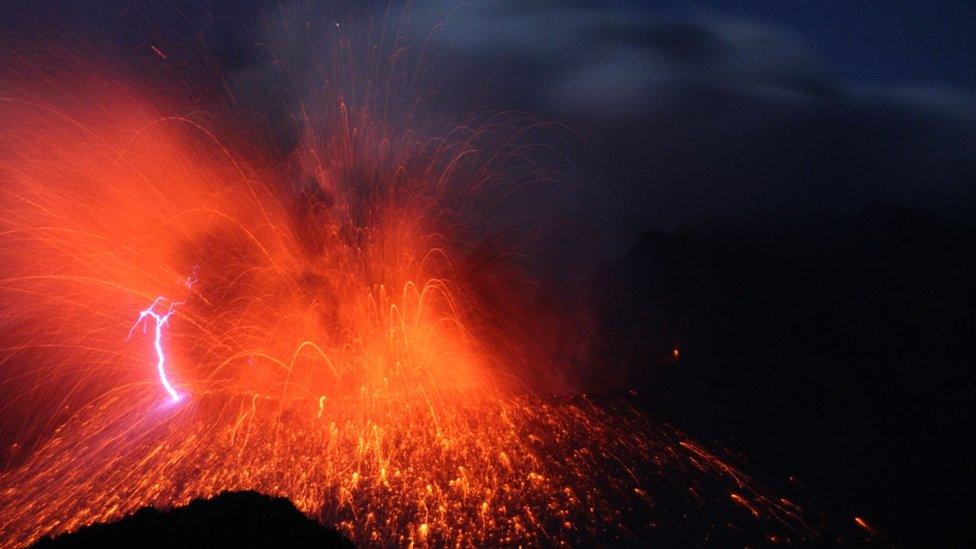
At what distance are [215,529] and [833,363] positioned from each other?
134ft

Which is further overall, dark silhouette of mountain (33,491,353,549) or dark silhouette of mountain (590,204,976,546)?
dark silhouette of mountain (590,204,976,546)

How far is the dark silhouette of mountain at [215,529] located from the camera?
4.66 m

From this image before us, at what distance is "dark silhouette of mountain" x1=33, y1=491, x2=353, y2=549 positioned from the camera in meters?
4.66

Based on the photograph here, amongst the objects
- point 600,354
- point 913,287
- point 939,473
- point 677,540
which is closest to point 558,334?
point 600,354

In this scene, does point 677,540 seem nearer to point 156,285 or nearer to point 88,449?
point 88,449

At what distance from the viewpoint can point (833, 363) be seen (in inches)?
1335

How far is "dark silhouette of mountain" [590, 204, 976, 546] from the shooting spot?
65.5 feet

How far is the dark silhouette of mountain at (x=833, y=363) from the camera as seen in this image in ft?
65.5

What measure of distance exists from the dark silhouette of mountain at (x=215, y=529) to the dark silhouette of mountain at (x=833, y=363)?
16514 millimetres

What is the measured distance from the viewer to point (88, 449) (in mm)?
14406

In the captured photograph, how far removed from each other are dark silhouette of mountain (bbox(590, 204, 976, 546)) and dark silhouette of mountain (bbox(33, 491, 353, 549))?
54.2ft

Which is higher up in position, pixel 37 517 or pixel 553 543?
pixel 553 543

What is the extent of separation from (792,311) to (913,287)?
449 inches

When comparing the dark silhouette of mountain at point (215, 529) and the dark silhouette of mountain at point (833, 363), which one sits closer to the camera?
the dark silhouette of mountain at point (215, 529)
